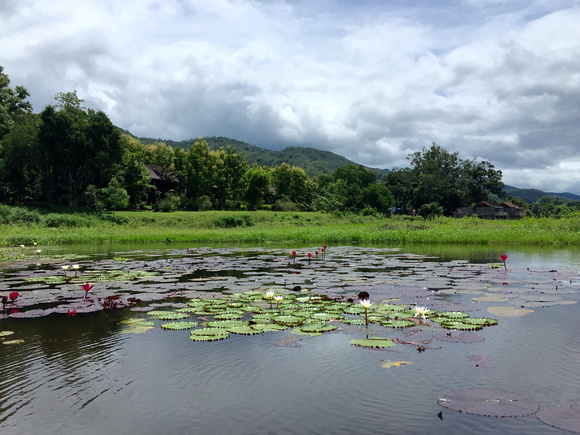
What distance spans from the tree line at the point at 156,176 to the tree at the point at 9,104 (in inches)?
3.8

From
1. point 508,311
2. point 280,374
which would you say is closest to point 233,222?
point 508,311

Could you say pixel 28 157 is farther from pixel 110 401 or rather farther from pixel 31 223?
pixel 110 401

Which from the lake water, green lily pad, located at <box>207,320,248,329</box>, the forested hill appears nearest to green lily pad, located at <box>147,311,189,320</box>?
the lake water

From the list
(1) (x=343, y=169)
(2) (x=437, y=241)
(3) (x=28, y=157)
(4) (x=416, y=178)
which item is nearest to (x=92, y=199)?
(3) (x=28, y=157)

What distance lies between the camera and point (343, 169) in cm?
7356

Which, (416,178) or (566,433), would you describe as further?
(416,178)

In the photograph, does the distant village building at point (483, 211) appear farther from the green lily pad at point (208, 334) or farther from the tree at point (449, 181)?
the green lily pad at point (208, 334)

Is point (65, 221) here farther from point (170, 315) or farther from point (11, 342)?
point (11, 342)

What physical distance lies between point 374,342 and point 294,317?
4.18 feet

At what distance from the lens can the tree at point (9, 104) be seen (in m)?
38.2

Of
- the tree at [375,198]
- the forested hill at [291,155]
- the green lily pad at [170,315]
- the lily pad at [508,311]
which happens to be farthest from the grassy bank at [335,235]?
the forested hill at [291,155]

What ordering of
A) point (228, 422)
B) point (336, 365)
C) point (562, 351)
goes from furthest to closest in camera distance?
point (562, 351) → point (336, 365) → point (228, 422)

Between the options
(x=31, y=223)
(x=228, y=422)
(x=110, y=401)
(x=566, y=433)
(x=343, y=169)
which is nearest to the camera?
(x=566, y=433)

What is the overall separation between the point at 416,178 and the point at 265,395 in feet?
249
